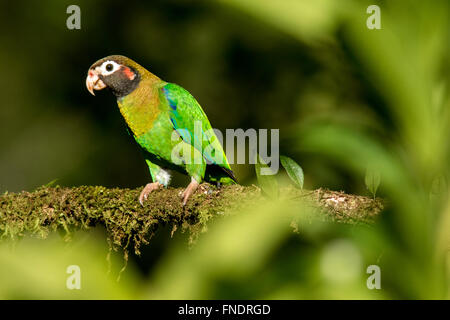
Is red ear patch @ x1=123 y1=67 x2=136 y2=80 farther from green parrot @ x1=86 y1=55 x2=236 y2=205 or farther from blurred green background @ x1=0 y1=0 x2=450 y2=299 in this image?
blurred green background @ x1=0 y1=0 x2=450 y2=299

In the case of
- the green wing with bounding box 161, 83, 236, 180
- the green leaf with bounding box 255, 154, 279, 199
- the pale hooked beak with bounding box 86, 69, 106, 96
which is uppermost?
the pale hooked beak with bounding box 86, 69, 106, 96

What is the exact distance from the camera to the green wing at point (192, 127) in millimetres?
4223

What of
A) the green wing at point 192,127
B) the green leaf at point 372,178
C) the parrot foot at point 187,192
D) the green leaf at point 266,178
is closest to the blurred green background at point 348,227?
the green leaf at point 372,178

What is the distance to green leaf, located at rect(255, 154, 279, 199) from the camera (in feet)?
7.75

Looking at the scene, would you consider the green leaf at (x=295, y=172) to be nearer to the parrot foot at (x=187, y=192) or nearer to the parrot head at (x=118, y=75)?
the parrot foot at (x=187, y=192)

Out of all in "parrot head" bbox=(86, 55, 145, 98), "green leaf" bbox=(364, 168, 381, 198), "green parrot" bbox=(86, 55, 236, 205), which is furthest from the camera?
"parrot head" bbox=(86, 55, 145, 98)

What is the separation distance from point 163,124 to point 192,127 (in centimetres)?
23

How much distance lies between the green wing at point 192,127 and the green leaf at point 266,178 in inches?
66.4

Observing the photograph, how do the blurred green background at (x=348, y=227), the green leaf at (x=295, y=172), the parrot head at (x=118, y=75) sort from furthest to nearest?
the parrot head at (x=118, y=75) < the green leaf at (x=295, y=172) < the blurred green background at (x=348, y=227)

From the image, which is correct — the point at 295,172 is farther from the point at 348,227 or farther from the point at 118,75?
the point at 118,75

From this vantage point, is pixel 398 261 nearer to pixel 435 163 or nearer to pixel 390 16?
pixel 435 163

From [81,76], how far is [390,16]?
18.4ft

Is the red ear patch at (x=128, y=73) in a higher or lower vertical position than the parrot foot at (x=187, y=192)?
higher

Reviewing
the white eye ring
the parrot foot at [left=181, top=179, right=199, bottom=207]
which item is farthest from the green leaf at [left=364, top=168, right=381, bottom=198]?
the white eye ring
